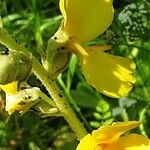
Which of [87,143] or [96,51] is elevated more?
[96,51]

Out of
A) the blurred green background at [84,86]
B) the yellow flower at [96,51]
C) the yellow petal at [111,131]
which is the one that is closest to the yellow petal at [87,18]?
the yellow flower at [96,51]

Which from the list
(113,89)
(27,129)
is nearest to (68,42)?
(113,89)

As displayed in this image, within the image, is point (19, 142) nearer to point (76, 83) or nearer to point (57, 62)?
point (76, 83)

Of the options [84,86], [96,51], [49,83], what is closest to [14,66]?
[49,83]

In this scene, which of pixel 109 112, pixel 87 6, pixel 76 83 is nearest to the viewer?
pixel 87 6

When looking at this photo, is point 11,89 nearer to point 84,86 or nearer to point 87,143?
point 87,143

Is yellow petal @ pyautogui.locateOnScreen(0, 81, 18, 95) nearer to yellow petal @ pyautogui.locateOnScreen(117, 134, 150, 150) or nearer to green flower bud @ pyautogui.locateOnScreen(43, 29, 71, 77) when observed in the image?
green flower bud @ pyautogui.locateOnScreen(43, 29, 71, 77)

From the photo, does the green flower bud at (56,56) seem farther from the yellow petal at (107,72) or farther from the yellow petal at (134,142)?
the yellow petal at (134,142)
